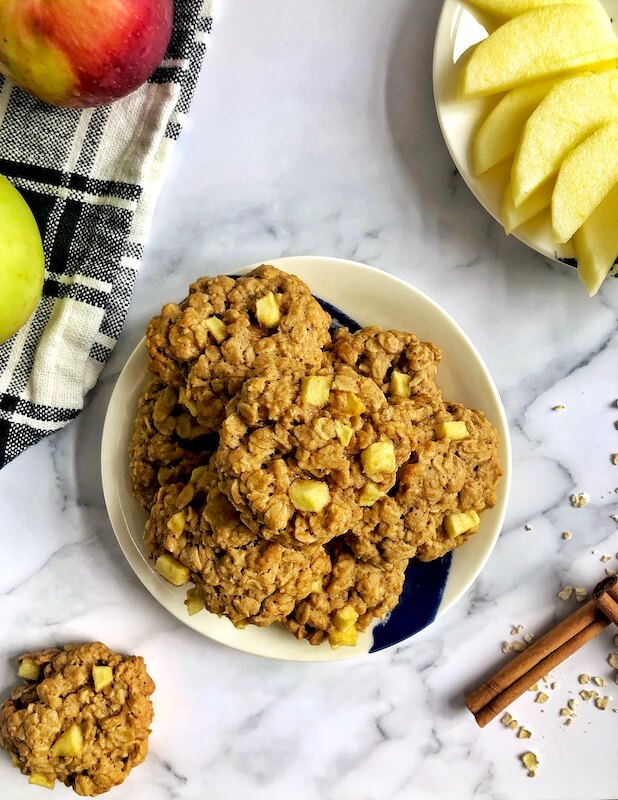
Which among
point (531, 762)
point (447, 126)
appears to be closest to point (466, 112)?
point (447, 126)

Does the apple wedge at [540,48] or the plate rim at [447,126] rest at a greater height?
the apple wedge at [540,48]

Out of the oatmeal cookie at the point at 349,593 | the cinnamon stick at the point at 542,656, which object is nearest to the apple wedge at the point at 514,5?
the oatmeal cookie at the point at 349,593

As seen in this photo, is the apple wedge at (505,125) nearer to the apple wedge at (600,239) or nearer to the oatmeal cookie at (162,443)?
the apple wedge at (600,239)

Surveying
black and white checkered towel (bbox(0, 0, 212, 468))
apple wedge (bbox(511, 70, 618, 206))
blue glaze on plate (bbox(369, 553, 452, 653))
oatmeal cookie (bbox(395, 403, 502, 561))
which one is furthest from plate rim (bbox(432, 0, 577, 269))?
blue glaze on plate (bbox(369, 553, 452, 653))

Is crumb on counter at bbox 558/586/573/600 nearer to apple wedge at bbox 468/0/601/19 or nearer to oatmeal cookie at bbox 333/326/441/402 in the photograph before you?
oatmeal cookie at bbox 333/326/441/402

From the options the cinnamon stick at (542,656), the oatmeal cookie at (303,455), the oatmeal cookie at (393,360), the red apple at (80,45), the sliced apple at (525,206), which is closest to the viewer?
the oatmeal cookie at (303,455)

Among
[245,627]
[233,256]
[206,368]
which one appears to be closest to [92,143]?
[233,256]

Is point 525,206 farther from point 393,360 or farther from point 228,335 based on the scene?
point 228,335

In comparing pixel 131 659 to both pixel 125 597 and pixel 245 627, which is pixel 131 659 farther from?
pixel 245 627

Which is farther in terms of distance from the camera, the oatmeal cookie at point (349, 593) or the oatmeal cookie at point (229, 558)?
the oatmeal cookie at point (349, 593)
